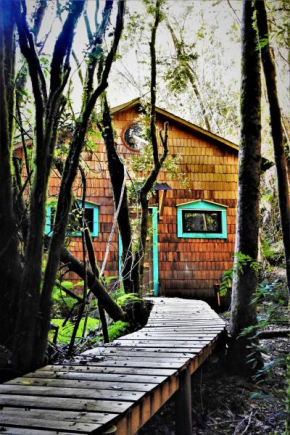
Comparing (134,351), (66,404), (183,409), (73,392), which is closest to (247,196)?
(134,351)

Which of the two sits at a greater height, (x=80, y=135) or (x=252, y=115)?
(x=252, y=115)

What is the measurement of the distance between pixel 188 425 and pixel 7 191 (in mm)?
2685

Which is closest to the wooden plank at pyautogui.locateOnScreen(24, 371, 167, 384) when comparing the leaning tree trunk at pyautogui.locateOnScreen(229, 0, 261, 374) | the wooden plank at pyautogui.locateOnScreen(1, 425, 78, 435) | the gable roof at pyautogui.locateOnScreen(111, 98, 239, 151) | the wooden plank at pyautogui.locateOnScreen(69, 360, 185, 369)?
the wooden plank at pyautogui.locateOnScreen(69, 360, 185, 369)

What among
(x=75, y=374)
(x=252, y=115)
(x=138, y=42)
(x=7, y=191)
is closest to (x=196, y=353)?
(x=75, y=374)

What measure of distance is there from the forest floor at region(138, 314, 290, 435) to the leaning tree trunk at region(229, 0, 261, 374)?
0.32 meters

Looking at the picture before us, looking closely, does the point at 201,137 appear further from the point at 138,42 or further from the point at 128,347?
the point at 128,347

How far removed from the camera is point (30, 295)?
3055mm

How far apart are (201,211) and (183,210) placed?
2.06 ft

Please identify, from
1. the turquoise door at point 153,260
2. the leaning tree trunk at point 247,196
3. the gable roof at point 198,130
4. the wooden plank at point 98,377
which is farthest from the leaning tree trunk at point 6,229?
the gable roof at point 198,130

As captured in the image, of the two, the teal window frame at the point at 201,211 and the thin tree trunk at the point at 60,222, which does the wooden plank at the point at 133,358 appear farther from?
the teal window frame at the point at 201,211

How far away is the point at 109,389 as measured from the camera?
8.51 feet

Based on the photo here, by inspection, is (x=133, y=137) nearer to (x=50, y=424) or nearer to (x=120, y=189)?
(x=120, y=189)

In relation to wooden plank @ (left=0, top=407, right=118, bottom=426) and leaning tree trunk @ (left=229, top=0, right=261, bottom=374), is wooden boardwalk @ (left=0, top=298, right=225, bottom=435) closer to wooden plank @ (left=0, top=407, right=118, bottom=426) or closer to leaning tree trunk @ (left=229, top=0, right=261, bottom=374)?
wooden plank @ (left=0, top=407, right=118, bottom=426)

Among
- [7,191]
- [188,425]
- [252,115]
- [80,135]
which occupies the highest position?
[252,115]
